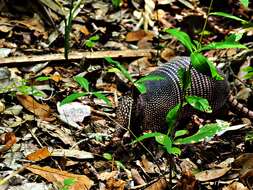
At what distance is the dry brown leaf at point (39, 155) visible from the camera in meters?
3.51

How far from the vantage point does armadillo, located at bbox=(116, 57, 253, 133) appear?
13.4ft

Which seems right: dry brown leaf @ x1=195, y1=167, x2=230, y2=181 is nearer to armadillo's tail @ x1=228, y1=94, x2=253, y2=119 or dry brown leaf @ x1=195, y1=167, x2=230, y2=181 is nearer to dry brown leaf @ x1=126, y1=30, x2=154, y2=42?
armadillo's tail @ x1=228, y1=94, x2=253, y2=119

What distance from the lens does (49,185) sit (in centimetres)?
329

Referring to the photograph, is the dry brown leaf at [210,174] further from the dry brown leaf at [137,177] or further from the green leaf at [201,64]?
the green leaf at [201,64]

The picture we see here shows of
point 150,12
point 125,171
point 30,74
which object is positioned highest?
point 150,12

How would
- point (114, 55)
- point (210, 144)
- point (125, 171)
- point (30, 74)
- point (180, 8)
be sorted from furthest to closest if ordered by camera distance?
point (180, 8) < point (114, 55) < point (30, 74) < point (210, 144) < point (125, 171)

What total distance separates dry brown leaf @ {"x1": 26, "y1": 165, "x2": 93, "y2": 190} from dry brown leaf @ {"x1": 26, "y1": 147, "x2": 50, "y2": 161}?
11 centimetres

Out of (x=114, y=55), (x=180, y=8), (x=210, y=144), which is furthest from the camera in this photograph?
(x=180, y=8)

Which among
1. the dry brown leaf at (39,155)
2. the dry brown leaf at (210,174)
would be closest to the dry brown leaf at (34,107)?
the dry brown leaf at (39,155)

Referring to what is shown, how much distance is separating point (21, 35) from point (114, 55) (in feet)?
3.33

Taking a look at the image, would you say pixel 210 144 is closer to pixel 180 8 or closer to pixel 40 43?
pixel 40 43

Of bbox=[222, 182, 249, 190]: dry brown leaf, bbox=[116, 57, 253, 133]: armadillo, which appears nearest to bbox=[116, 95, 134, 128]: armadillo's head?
bbox=[116, 57, 253, 133]: armadillo

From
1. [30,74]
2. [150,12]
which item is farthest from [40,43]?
[150,12]

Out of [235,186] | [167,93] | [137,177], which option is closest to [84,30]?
[167,93]
